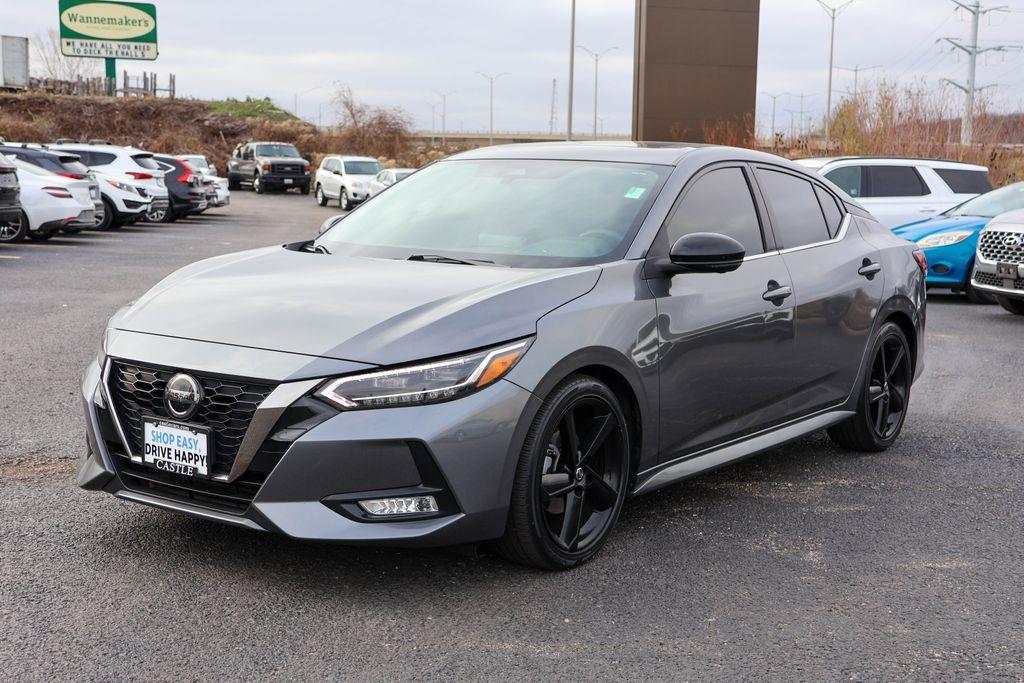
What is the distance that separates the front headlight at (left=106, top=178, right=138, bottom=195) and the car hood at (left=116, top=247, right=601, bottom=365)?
21.7 meters

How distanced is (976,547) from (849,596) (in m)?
0.94

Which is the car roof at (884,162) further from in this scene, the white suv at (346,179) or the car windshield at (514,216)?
the white suv at (346,179)

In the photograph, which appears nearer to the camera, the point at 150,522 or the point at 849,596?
the point at 849,596

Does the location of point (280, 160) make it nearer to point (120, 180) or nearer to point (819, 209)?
point (120, 180)

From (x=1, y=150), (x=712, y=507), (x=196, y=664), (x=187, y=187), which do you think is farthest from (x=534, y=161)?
(x=187, y=187)

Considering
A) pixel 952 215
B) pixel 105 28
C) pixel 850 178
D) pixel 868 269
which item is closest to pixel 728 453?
pixel 868 269

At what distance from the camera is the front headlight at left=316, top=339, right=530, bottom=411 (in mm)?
3783

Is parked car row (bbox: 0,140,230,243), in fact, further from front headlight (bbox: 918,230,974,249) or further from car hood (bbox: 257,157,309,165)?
car hood (bbox: 257,157,309,165)

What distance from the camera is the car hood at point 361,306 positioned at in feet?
12.8

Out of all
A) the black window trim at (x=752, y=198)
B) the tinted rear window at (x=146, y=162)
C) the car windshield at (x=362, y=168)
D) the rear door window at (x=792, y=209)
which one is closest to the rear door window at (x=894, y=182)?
the rear door window at (x=792, y=209)

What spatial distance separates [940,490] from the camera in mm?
5723

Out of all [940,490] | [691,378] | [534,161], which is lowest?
[940,490]

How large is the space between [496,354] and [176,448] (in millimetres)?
1165

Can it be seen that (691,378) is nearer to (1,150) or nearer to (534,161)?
(534,161)
